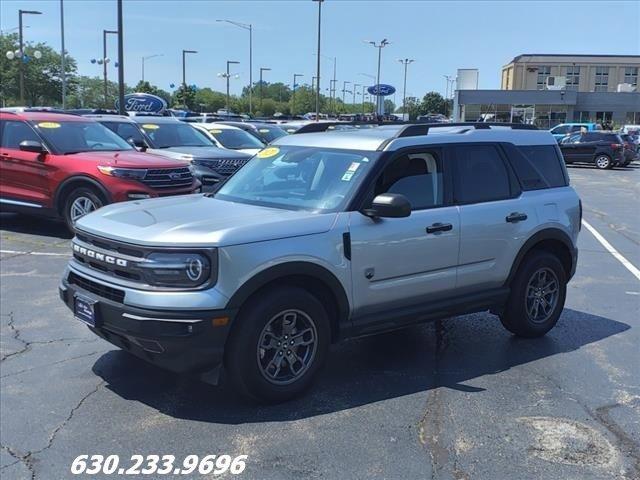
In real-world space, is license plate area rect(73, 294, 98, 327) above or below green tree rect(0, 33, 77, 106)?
below

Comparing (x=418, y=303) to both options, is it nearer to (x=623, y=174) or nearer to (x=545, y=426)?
(x=545, y=426)

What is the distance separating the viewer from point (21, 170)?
10.3 meters

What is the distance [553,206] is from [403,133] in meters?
1.77

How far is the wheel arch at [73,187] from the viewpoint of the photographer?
9656 millimetres

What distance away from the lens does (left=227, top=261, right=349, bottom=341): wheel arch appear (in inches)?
160

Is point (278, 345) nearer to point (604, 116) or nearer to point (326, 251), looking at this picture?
point (326, 251)

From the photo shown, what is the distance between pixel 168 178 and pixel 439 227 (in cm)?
596

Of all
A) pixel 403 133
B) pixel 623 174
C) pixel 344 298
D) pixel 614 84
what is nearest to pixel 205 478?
pixel 344 298

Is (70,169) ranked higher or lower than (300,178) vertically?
lower

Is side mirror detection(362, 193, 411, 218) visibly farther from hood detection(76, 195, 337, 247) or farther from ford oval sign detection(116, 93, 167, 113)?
ford oval sign detection(116, 93, 167, 113)

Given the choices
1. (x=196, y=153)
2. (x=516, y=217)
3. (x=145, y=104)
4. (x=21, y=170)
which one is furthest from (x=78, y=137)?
(x=145, y=104)

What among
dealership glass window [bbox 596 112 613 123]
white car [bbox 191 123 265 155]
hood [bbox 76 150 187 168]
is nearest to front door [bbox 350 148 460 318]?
hood [bbox 76 150 187 168]

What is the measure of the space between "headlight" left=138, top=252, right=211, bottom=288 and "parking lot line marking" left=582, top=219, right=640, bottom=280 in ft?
21.9

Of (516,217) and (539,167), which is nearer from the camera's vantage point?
(516,217)
